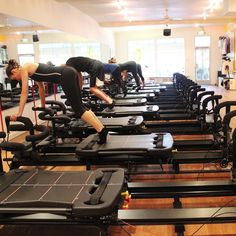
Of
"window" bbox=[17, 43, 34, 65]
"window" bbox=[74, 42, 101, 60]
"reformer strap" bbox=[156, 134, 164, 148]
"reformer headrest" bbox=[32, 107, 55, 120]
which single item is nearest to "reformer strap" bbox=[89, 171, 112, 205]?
"reformer strap" bbox=[156, 134, 164, 148]

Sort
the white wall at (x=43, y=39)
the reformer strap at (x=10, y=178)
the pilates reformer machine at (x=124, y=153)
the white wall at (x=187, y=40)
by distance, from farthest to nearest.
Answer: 1. the white wall at (x=187, y=40)
2. the white wall at (x=43, y=39)
3. the pilates reformer machine at (x=124, y=153)
4. the reformer strap at (x=10, y=178)

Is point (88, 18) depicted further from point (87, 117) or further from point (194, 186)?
point (194, 186)

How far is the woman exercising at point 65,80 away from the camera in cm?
347

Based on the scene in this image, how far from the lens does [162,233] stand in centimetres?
256

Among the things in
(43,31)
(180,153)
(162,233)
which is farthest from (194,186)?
(43,31)

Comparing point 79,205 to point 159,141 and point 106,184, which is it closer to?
point 106,184

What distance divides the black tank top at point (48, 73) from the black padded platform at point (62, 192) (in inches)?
56.9

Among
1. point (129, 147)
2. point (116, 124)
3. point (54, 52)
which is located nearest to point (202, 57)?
point (54, 52)

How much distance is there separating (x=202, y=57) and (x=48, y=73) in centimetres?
1387

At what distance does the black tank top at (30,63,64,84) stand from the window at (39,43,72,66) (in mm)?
4482

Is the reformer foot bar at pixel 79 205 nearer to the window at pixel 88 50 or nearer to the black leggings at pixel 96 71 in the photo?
the black leggings at pixel 96 71

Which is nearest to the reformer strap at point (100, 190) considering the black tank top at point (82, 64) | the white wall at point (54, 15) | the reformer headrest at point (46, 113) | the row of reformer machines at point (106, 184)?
the row of reformer machines at point (106, 184)

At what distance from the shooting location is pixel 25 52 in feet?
23.1

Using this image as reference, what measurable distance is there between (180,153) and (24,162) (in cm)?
153
